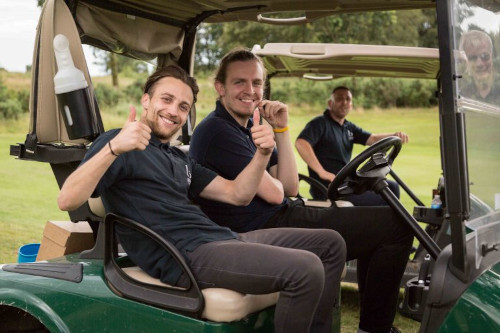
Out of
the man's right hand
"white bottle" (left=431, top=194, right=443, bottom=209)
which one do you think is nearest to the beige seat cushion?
the man's right hand

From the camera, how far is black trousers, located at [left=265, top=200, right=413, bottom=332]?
3.48m

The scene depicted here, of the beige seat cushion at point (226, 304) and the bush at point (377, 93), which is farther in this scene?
the bush at point (377, 93)

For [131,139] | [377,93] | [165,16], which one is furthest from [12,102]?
[131,139]

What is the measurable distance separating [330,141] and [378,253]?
263 cm

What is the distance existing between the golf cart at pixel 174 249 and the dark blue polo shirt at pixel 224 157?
0.41 meters

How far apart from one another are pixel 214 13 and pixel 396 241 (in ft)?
4.82

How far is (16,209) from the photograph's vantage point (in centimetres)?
1034

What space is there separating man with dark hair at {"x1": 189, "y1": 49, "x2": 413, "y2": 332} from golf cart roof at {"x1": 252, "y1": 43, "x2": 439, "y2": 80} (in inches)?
39.9

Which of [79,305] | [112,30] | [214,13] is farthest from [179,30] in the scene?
[79,305]

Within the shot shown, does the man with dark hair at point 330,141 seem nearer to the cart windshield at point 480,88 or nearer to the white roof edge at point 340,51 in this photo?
the white roof edge at point 340,51

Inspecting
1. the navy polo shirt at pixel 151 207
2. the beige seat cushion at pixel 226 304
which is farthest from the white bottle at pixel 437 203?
the beige seat cushion at pixel 226 304

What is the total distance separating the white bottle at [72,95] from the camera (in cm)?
287

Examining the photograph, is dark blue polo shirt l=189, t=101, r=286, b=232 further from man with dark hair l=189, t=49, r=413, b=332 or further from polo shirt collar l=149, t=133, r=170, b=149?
polo shirt collar l=149, t=133, r=170, b=149

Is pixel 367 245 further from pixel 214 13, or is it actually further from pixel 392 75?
pixel 392 75
